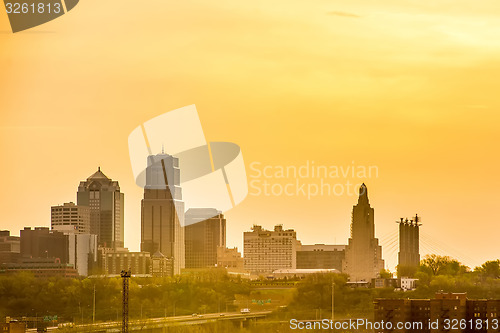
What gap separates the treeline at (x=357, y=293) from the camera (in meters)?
56.3

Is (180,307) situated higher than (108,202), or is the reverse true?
(108,202)

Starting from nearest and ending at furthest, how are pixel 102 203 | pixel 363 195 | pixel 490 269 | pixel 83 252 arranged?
Answer: pixel 490 269, pixel 363 195, pixel 83 252, pixel 102 203

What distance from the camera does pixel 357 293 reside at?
60.9 m

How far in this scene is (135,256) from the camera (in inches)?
3433

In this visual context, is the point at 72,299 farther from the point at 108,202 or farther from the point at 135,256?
the point at 108,202

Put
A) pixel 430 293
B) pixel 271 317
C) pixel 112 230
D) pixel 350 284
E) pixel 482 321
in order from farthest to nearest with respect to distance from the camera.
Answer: pixel 112 230 → pixel 350 284 → pixel 430 293 → pixel 271 317 → pixel 482 321

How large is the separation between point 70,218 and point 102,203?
4.53 meters

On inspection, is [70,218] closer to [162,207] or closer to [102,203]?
[102,203]

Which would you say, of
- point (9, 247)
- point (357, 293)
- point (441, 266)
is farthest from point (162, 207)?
point (357, 293)

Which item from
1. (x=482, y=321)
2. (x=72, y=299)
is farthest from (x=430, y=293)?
(x=482, y=321)

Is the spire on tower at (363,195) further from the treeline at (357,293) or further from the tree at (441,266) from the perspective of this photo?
the treeline at (357,293)

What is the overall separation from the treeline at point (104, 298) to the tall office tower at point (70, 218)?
2409 centimetres

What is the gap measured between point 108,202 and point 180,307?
3833 centimetres

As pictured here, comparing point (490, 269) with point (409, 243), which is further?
point (409, 243)
